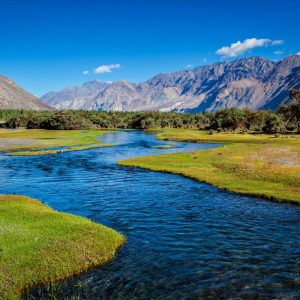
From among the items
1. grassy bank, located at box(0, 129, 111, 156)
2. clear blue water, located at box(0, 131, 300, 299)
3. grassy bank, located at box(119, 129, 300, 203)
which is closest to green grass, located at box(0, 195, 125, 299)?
clear blue water, located at box(0, 131, 300, 299)

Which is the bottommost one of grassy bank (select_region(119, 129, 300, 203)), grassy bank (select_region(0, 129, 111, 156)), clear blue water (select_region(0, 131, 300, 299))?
clear blue water (select_region(0, 131, 300, 299))

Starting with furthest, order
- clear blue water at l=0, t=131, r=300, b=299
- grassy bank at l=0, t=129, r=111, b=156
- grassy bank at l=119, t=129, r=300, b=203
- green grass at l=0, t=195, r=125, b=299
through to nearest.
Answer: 1. grassy bank at l=0, t=129, r=111, b=156
2. grassy bank at l=119, t=129, r=300, b=203
3. green grass at l=0, t=195, r=125, b=299
4. clear blue water at l=0, t=131, r=300, b=299

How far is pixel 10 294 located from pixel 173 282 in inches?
348

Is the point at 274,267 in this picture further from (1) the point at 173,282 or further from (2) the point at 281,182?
(2) the point at 281,182

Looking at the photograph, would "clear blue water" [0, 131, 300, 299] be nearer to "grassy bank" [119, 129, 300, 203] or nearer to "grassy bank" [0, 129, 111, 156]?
"grassy bank" [119, 129, 300, 203]

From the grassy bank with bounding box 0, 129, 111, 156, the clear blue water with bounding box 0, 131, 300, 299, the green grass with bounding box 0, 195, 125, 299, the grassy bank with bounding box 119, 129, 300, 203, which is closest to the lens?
the clear blue water with bounding box 0, 131, 300, 299

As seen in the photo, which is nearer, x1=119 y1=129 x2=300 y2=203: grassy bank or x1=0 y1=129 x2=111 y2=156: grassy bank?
x1=119 y1=129 x2=300 y2=203: grassy bank

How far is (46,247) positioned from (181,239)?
397 inches

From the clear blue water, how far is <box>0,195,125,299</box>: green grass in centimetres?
90

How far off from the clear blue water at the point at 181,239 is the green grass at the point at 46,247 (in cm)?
90

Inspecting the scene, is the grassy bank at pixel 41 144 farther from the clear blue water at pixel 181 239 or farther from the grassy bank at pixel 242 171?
the clear blue water at pixel 181 239

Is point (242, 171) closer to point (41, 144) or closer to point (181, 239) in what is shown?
point (181, 239)

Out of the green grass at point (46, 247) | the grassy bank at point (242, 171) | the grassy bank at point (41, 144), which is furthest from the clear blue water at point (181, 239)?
the grassy bank at point (41, 144)

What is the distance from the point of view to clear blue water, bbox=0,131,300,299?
2005 centimetres
